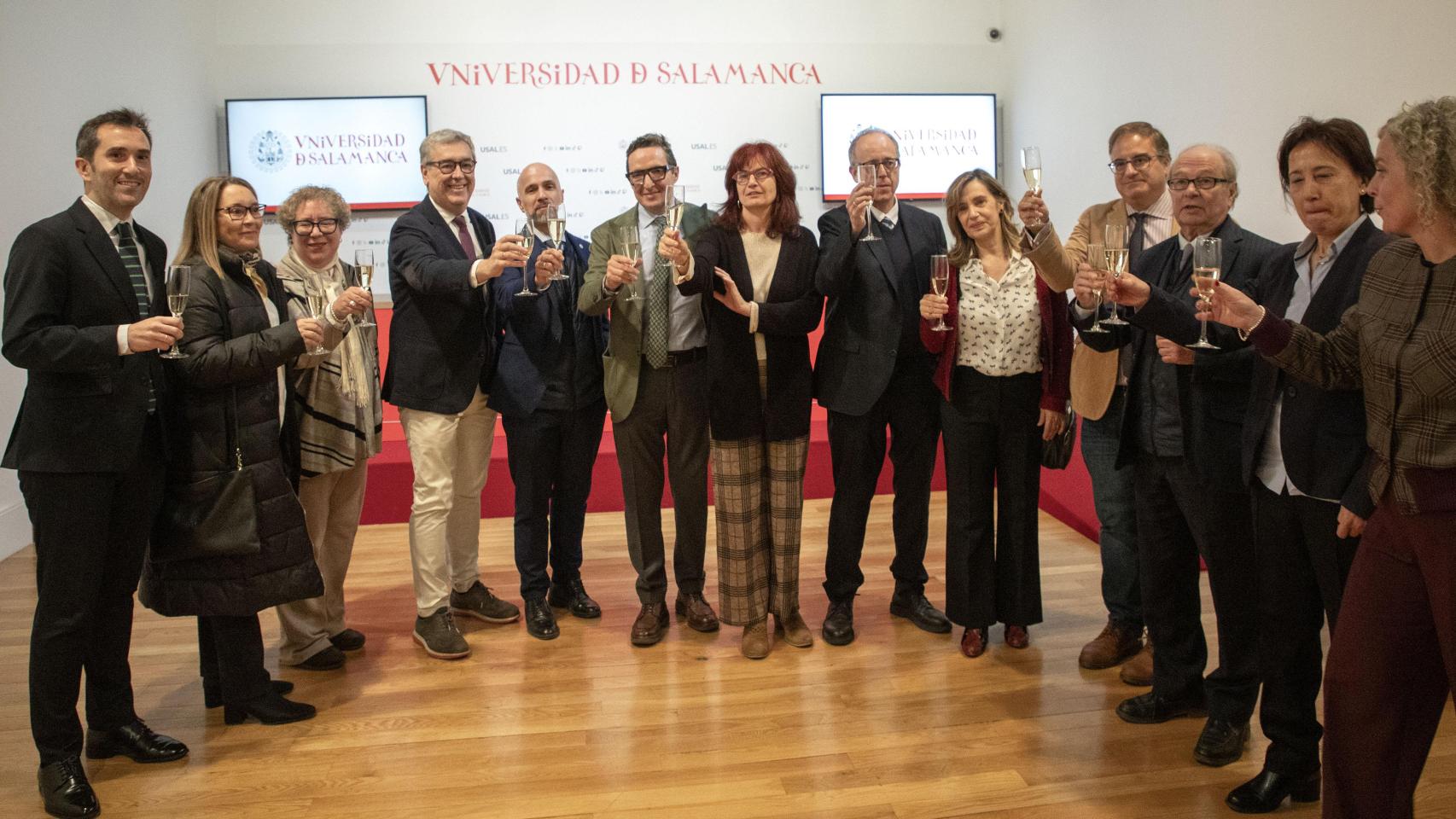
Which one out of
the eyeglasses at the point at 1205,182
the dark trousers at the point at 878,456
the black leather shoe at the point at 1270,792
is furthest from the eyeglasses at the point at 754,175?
the black leather shoe at the point at 1270,792

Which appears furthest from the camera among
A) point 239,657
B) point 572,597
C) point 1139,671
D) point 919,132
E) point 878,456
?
point 919,132

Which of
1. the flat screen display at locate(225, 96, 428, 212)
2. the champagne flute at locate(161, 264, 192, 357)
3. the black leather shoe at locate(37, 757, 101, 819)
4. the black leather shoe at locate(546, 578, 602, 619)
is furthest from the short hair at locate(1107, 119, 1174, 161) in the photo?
the flat screen display at locate(225, 96, 428, 212)

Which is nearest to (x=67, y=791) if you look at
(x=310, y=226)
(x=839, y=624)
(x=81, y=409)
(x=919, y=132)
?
(x=81, y=409)

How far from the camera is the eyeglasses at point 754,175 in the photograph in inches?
144

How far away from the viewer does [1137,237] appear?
144 inches

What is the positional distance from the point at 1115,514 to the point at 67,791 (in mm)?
3201

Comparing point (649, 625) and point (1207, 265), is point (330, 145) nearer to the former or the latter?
point (649, 625)

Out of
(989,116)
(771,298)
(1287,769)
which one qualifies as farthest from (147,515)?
(989,116)

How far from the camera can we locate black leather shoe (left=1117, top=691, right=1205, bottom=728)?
3254 mm

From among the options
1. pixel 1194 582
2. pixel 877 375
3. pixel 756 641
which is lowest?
pixel 756 641

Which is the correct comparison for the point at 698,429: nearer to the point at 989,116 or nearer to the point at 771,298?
the point at 771,298

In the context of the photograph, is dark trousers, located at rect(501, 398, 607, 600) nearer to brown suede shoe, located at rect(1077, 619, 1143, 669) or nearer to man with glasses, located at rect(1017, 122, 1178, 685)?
man with glasses, located at rect(1017, 122, 1178, 685)

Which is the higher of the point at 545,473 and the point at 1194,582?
the point at 545,473

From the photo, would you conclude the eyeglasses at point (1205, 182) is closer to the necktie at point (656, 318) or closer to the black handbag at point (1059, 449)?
the black handbag at point (1059, 449)
